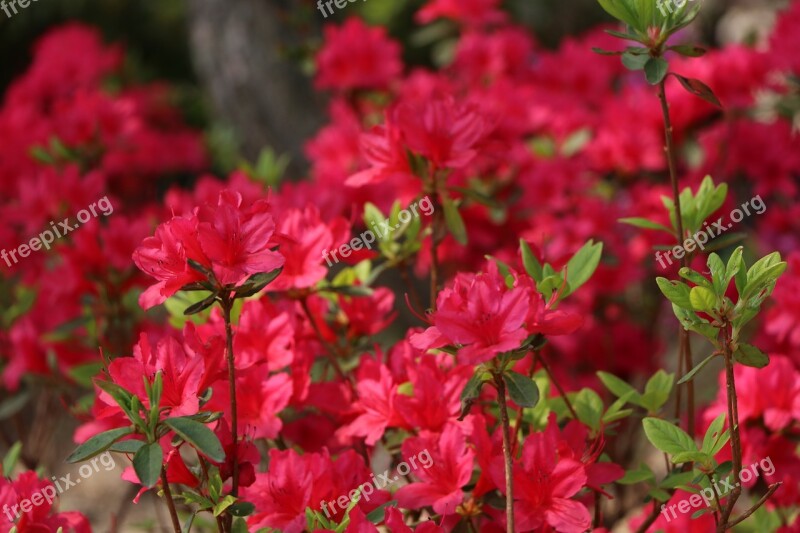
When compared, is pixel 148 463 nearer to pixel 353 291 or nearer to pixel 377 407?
pixel 377 407

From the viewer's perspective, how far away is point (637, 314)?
9.33 ft

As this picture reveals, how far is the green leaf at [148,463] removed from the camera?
101 centimetres

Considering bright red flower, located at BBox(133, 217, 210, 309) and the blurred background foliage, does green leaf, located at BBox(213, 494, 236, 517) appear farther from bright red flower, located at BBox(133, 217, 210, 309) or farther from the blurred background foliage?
the blurred background foliage

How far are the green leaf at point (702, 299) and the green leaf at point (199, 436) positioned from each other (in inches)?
21.6

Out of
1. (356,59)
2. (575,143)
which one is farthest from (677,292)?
(356,59)

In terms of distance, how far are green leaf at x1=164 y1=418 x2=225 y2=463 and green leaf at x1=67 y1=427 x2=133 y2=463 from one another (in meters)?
0.06

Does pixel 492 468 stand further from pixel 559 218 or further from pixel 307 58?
pixel 307 58

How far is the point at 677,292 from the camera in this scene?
108cm

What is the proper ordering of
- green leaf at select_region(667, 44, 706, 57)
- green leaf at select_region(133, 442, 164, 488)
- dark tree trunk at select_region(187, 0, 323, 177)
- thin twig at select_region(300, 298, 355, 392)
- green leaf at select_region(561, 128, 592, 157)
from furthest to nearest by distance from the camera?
dark tree trunk at select_region(187, 0, 323, 177), green leaf at select_region(561, 128, 592, 157), thin twig at select_region(300, 298, 355, 392), green leaf at select_region(667, 44, 706, 57), green leaf at select_region(133, 442, 164, 488)

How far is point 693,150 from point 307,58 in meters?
1.20

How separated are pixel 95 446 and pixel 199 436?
11 centimetres

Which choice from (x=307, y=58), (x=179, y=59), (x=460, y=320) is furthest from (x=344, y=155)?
(x=179, y=59)

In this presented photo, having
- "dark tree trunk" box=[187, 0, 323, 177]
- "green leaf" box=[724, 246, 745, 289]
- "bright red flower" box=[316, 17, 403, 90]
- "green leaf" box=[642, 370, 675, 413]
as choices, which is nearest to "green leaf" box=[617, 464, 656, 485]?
"green leaf" box=[642, 370, 675, 413]

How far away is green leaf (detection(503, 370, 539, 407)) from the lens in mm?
1072
